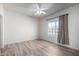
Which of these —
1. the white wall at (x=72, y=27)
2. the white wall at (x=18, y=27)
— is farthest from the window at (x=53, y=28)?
the white wall at (x=18, y=27)

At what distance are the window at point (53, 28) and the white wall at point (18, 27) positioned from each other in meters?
0.44

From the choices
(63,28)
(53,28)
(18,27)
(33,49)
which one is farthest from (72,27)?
(18,27)

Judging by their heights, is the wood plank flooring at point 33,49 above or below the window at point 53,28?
below

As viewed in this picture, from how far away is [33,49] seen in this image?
2.10m

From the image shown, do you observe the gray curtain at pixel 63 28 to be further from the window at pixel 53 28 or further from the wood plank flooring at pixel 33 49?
the wood plank flooring at pixel 33 49

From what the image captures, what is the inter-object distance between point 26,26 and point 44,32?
0.58m

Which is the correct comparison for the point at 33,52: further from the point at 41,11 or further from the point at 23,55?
the point at 41,11

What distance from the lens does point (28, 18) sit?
2266 mm

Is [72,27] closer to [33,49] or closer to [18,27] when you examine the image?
[33,49]

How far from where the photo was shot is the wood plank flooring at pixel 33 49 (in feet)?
6.35

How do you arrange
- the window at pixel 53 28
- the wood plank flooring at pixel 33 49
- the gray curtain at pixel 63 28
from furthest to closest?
the gray curtain at pixel 63 28
the window at pixel 53 28
the wood plank flooring at pixel 33 49

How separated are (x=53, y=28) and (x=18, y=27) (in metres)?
1.02

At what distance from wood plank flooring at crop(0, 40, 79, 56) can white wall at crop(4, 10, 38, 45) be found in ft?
0.49

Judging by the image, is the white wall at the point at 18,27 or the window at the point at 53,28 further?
the window at the point at 53,28
